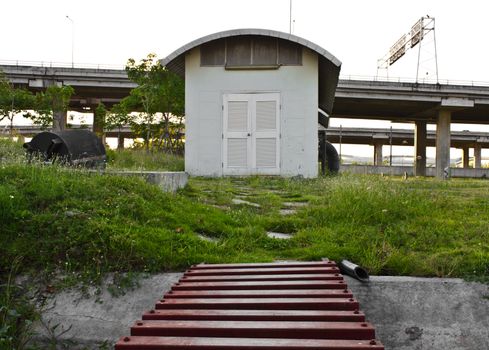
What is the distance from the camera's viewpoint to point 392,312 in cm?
402

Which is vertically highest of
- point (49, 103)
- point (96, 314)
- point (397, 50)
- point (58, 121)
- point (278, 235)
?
point (397, 50)

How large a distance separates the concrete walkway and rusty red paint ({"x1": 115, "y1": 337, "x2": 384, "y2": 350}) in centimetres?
121

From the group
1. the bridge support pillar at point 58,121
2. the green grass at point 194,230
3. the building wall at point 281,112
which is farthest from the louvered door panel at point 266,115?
the bridge support pillar at point 58,121

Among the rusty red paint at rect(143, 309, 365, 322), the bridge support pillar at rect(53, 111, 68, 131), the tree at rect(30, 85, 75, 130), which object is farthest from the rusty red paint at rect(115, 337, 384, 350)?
the bridge support pillar at rect(53, 111, 68, 131)

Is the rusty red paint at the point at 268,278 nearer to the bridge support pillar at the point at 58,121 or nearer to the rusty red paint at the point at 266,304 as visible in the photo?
the rusty red paint at the point at 266,304

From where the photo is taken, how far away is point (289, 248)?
17.5 ft

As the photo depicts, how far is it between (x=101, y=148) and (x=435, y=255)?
342 inches

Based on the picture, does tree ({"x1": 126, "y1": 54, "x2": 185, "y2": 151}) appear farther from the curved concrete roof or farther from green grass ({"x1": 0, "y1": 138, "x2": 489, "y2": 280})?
green grass ({"x1": 0, "y1": 138, "x2": 489, "y2": 280})

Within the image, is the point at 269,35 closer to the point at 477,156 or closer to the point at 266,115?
the point at 266,115

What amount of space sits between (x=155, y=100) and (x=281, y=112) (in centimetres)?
787

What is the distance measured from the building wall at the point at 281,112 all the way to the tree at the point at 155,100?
5.70m

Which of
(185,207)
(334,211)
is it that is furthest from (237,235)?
(334,211)

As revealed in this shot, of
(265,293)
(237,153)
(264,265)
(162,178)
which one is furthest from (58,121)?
(265,293)

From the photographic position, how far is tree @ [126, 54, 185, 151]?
70.1 ft
